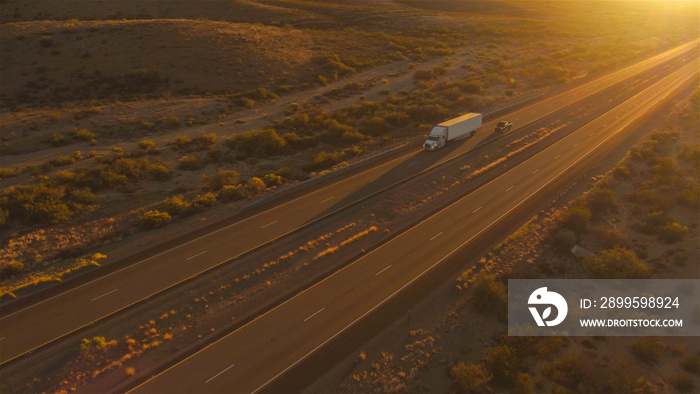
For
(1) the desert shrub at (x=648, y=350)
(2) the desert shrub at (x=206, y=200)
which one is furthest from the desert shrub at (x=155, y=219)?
(1) the desert shrub at (x=648, y=350)

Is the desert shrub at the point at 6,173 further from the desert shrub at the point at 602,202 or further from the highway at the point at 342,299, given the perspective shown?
the desert shrub at the point at 602,202

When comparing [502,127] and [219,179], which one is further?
[502,127]

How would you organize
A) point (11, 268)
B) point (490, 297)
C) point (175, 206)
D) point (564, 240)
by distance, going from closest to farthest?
point (490, 297) → point (11, 268) → point (564, 240) → point (175, 206)

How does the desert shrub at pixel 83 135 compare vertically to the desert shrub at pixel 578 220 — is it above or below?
above

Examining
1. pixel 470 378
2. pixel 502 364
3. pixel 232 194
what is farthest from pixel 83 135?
pixel 502 364

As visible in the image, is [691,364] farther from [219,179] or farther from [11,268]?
[11,268]

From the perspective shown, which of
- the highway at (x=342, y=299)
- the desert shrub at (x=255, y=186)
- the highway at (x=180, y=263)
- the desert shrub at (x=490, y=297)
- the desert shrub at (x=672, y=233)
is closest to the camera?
the highway at (x=342, y=299)
